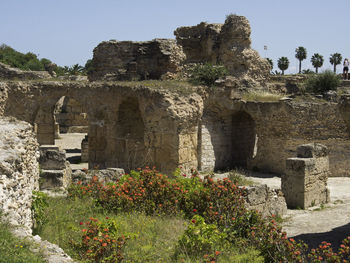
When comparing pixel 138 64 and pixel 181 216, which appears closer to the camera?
pixel 181 216

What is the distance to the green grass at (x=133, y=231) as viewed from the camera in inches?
242

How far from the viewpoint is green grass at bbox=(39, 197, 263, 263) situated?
6.15m

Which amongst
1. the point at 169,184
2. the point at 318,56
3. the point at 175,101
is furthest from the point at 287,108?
the point at 318,56

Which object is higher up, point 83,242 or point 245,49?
point 245,49

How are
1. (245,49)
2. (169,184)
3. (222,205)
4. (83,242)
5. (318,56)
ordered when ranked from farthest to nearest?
1. (318,56)
2. (245,49)
3. (169,184)
4. (222,205)
5. (83,242)

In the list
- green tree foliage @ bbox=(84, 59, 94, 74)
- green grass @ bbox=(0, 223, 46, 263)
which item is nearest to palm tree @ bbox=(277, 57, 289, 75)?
green tree foliage @ bbox=(84, 59, 94, 74)

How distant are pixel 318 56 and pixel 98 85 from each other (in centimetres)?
4082

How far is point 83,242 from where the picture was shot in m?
5.79

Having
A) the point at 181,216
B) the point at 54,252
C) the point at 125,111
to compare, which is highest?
the point at 125,111

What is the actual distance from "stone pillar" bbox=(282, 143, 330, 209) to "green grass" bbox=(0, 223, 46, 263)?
8905mm

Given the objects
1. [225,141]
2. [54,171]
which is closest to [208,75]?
[225,141]

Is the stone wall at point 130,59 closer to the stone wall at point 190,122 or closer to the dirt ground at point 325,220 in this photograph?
the stone wall at point 190,122

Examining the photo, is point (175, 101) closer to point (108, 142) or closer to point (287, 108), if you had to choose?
point (108, 142)

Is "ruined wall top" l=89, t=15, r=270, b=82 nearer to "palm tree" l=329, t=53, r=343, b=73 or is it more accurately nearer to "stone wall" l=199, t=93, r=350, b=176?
"stone wall" l=199, t=93, r=350, b=176
